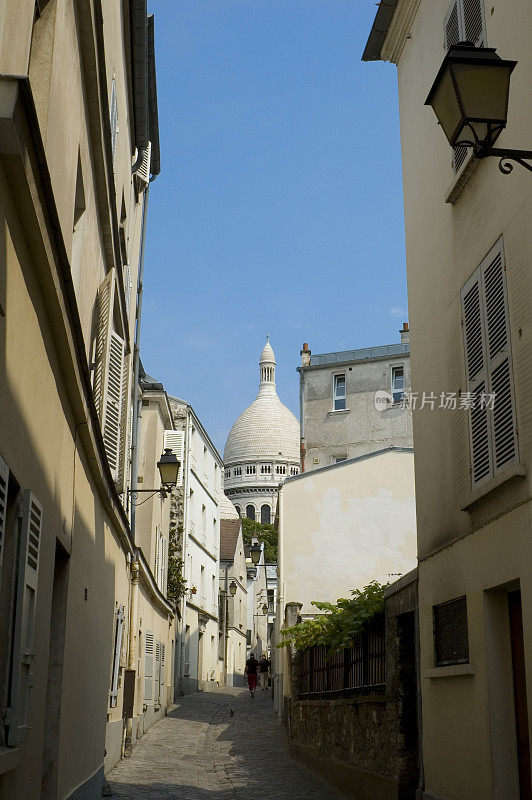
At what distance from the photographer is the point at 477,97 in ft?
16.3

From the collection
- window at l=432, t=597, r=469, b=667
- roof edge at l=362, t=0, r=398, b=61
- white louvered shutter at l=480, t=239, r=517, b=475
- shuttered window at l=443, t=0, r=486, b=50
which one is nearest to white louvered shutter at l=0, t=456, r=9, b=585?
white louvered shutter at l=480, t=239, r=517, b=475

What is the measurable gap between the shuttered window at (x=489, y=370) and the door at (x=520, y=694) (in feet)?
3.74

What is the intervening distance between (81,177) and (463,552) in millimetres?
4902

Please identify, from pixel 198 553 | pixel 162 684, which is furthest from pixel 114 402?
pixel 198 553

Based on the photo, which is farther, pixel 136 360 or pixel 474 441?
pixel 136 360

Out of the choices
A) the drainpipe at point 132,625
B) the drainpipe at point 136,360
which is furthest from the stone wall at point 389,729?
the drainpipe at point 136,360

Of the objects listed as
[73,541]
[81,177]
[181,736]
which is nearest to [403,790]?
[73,541]

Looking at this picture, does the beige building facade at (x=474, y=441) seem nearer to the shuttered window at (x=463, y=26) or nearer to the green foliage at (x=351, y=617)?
the shuttered window at (x=463, y=26)

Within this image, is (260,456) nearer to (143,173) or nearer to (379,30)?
(143,173)

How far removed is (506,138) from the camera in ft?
26.1

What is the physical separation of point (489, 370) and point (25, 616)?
4.59 m

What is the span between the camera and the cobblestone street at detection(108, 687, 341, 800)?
39.1 ft

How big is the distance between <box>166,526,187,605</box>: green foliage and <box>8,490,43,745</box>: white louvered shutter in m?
23.3

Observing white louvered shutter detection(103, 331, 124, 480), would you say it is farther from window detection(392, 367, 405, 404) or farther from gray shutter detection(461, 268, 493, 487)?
window detection(392, 367, 405, 404)
